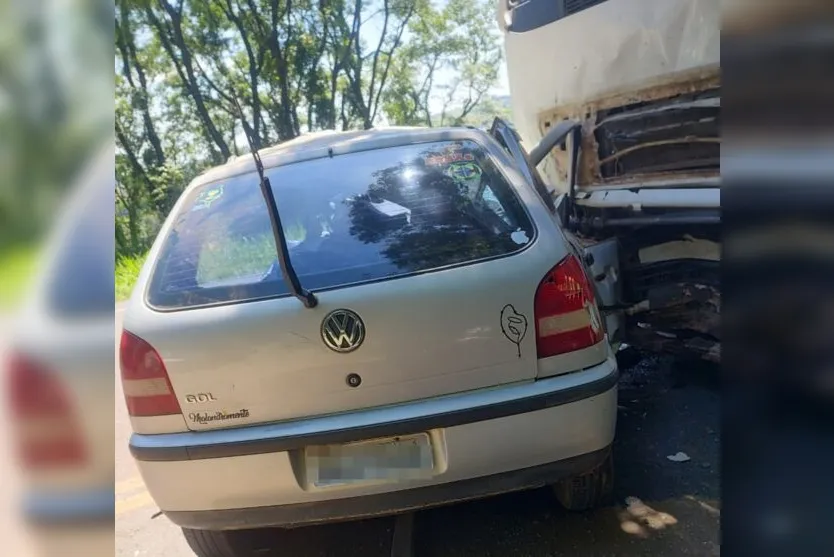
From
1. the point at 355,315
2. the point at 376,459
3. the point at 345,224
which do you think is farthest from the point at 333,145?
the point at 376,459

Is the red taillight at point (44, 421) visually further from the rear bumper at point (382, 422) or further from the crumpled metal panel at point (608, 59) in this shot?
the crumpled metal panel at point (608, 59)

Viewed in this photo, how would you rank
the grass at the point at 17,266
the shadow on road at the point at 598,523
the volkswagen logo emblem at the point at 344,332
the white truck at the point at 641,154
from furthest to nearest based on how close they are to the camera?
the white truck at the point at 641,154
the shadow on road at the point at 598,523
the volkswagen logo emblem at the point at 344,332
the grass at the point at 17,266

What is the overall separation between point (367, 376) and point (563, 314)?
0.66m

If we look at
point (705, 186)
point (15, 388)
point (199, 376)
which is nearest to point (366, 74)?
point (705, 186)

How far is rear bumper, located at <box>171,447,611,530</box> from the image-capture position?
219 centimetres

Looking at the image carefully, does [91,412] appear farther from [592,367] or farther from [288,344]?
[592,367]

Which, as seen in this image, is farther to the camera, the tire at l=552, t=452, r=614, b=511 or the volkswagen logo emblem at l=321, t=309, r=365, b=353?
the tire at l=552, t=452, r=614, b=511

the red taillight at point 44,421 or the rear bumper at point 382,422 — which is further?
the rear bumper at point 382,422

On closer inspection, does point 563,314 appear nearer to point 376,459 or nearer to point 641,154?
point 376,459

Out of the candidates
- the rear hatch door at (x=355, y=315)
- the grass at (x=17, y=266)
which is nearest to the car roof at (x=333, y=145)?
the rear hatch door at (x=355, y=315)

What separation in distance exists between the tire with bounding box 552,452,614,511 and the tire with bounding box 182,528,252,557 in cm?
127

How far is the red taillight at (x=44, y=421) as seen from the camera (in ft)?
4.71

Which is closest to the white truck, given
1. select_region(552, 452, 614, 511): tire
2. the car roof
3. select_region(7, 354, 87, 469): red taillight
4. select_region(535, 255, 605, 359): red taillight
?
the car roof

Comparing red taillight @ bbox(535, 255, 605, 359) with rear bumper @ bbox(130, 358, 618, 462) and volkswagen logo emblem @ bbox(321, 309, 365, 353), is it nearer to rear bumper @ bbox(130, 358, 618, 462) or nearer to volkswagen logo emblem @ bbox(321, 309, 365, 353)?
rear bumper @ bbox(130, 358, 618, 462)
